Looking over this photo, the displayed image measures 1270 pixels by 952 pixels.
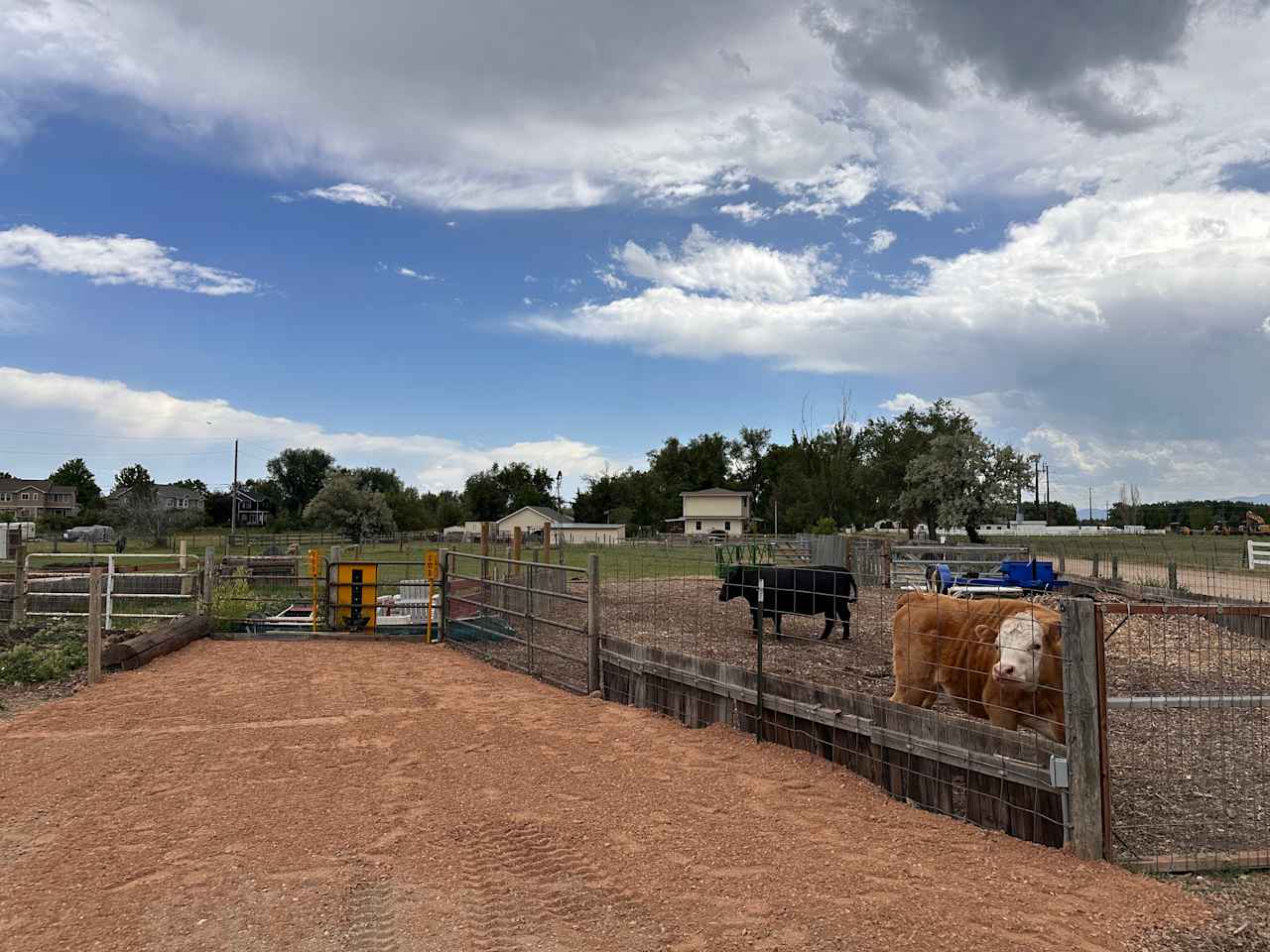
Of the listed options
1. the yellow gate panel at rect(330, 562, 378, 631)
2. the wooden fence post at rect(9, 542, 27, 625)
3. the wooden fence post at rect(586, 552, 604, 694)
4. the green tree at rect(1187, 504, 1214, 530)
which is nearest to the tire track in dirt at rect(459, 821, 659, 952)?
the wooden fence post at rect(586, 552, 604, 694)

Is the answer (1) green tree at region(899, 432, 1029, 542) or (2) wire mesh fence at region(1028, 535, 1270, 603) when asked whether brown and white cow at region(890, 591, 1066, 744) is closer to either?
(2) wire mesh fence at region(1028, 535, 1270, 603)

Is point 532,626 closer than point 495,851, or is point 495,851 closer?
point 495,851

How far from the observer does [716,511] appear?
2926 inches

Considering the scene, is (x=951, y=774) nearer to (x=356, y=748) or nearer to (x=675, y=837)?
(x=675, y=837)

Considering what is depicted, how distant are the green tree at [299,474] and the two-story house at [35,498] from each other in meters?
23.5

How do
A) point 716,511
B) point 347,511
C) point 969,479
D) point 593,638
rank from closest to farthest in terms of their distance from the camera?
1. point 593,638
2. point 969,479
3. point 347,511
4. point 716,511

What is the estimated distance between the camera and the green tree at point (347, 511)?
6981 cm

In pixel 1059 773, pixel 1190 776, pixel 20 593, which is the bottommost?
pixel 1190 776

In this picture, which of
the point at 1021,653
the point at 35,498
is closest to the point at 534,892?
the point at 1021,653

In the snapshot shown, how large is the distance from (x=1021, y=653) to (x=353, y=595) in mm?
11200

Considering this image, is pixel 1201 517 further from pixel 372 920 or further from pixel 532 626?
pixel 372 920

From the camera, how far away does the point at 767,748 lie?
604 cm

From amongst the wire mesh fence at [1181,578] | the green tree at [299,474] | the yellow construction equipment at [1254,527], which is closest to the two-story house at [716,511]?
the yellow construction equipment at [1254,527]

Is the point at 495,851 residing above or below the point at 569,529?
below
